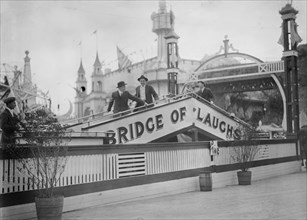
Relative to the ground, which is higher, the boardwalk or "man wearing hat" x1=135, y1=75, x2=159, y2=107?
"man wearing hat" x1=135, y1=75, x2=159, y2=107

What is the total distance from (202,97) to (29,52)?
8.04 m

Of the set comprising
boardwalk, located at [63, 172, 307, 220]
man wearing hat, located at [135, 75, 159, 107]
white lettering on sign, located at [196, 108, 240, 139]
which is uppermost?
man wearing hat, located at [135, 75, 159, 107]

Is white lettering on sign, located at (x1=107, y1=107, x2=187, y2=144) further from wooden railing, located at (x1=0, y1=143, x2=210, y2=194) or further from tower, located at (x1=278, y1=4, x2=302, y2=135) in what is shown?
tower, located at (x1=278, y1=4, x2=302, y2=135)

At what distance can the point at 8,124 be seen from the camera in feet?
19.1

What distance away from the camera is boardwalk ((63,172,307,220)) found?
20.1 feet

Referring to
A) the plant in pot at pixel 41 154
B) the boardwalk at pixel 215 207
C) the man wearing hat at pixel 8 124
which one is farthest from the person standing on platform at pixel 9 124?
the boardwalk at pixel 215 207

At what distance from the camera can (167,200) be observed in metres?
7.78

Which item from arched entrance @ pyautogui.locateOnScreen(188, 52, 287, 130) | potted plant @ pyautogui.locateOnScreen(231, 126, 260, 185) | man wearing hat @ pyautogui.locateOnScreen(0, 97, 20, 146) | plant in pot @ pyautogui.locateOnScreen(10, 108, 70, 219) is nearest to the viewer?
plant in pot @ pyautogui.locateOnScreen(10, 108, 70, 219)

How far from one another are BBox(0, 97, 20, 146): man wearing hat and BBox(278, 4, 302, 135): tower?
10878 millimetres

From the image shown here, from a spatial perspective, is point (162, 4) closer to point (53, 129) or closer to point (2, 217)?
point (53, 129)

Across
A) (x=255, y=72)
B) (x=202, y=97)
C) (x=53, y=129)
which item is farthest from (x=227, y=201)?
(x=255, y=72)

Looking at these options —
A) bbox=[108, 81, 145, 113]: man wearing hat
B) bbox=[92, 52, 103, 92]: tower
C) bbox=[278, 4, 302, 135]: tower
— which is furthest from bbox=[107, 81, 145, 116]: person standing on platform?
bbox=[278, 4, 302, 135]: tower

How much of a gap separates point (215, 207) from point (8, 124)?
11.7ft

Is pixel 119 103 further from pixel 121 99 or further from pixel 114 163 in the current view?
pixel 114 163
